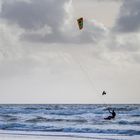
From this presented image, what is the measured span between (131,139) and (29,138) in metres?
6.96

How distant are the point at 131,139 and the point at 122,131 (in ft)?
24.6

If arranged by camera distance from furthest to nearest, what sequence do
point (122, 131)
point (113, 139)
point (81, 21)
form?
1. point (122, 131)
2. point (113, 139)
3. point (81, 21)

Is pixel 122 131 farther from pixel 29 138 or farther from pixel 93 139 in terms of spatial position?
pixel 29 138

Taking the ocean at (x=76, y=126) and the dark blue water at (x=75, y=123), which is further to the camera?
the dark blue water at (x=75, y=123)

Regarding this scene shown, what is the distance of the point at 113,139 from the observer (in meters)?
29.2

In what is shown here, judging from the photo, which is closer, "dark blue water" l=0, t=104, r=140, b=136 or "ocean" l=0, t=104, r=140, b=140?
"ocean" l=0, t=104, r=140, b=140

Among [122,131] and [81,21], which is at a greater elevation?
[81,21]

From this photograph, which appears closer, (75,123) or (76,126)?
(76,126)

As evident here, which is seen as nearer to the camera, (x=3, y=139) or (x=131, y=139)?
(x=3, y=139)

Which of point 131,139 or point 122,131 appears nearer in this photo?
point 131,139

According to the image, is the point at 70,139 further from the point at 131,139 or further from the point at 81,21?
the point at 81,21

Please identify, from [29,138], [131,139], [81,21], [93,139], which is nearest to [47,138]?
[29,138]

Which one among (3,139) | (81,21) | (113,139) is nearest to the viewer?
(81,21)

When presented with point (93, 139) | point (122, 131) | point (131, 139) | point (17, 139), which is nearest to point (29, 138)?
point (17, 139)
